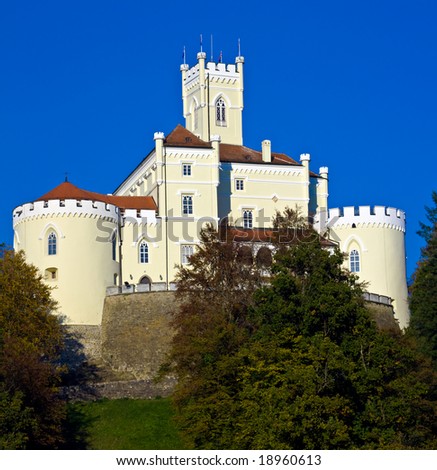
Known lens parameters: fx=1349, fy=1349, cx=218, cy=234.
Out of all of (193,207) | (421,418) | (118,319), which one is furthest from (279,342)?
(193,207)

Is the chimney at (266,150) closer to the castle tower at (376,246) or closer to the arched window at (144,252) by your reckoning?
the castle tower at (376,246)

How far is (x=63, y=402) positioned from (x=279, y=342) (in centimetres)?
1183

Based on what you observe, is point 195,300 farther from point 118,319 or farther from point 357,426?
point 357,426

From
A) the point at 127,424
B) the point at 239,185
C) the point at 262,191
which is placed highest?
the point at 239,185

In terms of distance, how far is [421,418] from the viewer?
58.8m

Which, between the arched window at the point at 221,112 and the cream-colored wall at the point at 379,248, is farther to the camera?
the arched window at the point at 221,112

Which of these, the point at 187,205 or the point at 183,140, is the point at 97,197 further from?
the point at 183,140

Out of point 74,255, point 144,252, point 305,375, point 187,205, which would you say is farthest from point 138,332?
point 305,375

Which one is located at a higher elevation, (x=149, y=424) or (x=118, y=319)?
(x=118, y=319)

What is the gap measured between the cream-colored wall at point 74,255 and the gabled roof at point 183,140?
7592mm

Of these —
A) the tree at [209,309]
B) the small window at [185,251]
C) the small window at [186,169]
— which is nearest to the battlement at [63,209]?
the small window at [185,251]

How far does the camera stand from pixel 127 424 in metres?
63.8

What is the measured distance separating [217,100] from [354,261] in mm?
15061

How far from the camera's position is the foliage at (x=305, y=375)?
5338 cm
